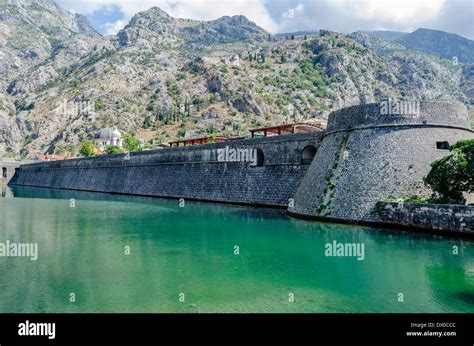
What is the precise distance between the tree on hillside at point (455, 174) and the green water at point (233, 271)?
2647 mm

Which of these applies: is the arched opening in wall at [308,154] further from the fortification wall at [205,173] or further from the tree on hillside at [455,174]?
the tree on hillside at [455,174]

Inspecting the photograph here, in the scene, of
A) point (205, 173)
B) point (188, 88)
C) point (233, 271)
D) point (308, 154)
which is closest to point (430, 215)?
point (233, 271)

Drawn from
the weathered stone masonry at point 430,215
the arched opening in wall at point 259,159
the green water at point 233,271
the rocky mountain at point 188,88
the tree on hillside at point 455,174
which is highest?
the rocky mountain at point 188,88

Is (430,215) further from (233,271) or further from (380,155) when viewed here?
(233,271)

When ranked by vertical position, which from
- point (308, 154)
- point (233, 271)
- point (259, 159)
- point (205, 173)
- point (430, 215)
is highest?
point (308, 154)

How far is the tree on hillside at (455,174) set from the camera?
57.5 feet

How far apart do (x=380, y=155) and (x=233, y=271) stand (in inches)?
468

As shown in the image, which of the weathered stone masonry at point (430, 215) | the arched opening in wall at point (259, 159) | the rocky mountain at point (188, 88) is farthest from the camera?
the rocky mountain at point (188, 88)

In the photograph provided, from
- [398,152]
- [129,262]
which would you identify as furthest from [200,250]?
[398,152]

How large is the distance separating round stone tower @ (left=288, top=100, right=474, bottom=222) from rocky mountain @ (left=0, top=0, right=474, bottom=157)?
238 ft

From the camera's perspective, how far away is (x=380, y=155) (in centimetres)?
2077

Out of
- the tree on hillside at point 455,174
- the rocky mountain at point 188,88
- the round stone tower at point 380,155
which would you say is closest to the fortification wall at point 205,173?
the round stone tower at point 380,155

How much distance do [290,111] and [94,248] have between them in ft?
317

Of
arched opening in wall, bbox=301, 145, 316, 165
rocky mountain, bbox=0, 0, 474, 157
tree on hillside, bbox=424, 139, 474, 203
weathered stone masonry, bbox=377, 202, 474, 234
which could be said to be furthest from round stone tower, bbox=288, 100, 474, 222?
rocky mountain, bbox=0, 0, 474, 157
